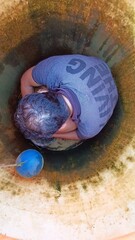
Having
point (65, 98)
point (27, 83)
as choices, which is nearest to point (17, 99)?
point (27, 83)

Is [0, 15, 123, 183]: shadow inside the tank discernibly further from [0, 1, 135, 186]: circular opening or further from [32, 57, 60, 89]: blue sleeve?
[32, 57, 60, 89]: blue sleeve

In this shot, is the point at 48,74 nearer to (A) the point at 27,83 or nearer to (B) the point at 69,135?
(A) the point at 27,83

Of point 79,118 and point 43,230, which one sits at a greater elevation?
point 79,118

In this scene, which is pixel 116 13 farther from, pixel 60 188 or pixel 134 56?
pixel 60 188

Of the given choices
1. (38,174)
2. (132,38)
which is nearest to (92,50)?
(132,38)

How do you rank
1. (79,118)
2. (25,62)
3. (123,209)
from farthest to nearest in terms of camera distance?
(25,62) → (123,209) → (79,118)

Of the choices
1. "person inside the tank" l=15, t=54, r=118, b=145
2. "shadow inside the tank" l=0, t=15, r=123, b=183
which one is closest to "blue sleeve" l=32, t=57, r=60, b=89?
"person inside the tank" l=15, t=54, r=118, b=145

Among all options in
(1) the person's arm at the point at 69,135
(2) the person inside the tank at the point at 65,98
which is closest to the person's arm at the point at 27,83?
(2) the person inside the tank at the point at 65,98
